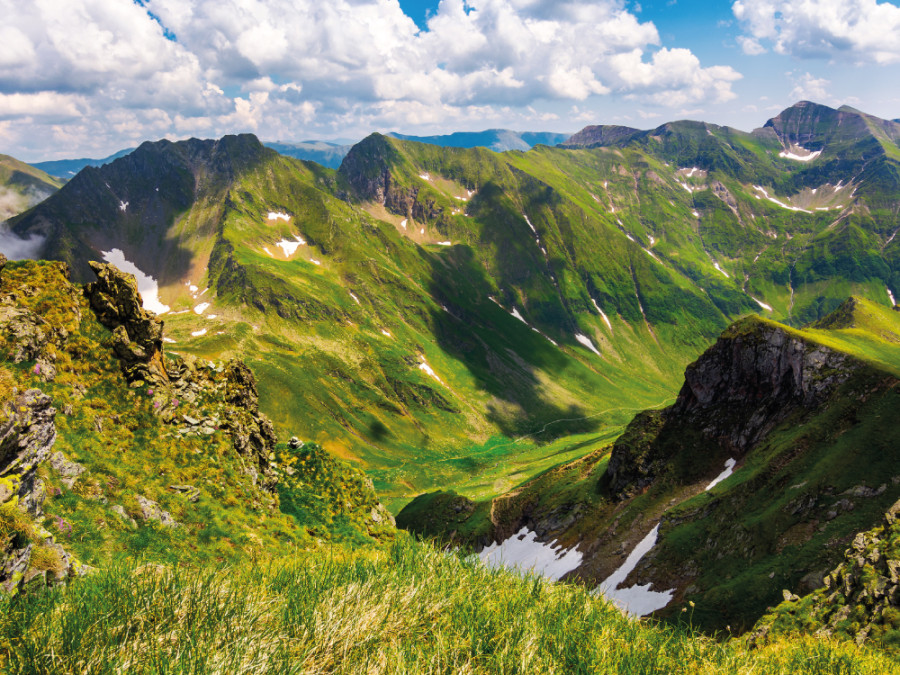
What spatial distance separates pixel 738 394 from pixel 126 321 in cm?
8664

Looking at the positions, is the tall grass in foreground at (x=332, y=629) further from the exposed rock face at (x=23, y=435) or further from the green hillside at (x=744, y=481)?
the green hillside at (x=744, y=481)

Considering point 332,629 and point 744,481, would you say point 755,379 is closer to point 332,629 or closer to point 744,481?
point 744,481

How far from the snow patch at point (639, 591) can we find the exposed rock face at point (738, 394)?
560 inches

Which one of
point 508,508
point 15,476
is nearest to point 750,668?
point 15,476

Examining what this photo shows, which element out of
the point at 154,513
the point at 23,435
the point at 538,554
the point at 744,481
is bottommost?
the point at 538,554

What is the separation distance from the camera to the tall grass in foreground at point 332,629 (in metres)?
5.96

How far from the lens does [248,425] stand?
3669 cm

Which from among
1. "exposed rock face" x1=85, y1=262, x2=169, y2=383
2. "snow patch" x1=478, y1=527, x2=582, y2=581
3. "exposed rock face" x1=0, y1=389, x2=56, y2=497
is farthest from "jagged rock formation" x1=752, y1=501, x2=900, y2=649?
"snow patch" x1=478, y1=527, x2=582, y2=581

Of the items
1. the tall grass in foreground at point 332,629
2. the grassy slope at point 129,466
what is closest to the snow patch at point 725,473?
the grassy slope at point 129,466

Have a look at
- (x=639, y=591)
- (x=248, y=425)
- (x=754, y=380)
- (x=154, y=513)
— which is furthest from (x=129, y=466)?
(x=754, y=380)

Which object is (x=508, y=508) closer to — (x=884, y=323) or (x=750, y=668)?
(x=750, y=668)

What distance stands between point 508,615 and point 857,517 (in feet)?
177

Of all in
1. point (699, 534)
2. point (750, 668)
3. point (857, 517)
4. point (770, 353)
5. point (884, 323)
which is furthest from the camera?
point (884, 323)

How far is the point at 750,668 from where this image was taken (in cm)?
854
